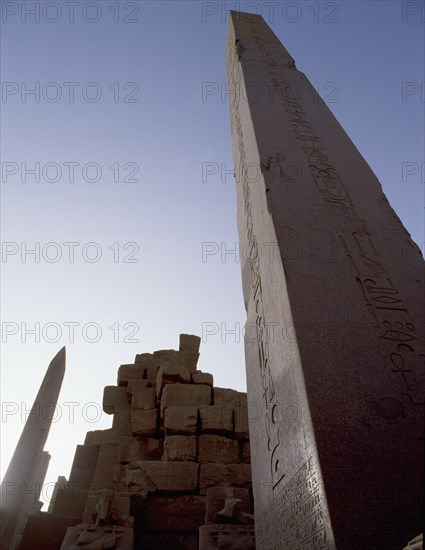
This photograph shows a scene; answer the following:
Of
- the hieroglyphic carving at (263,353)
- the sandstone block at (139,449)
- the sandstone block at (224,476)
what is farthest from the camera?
the sandstone block at (139,449)

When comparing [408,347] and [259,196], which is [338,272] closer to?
[408,347]

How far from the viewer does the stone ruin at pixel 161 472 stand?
12.0 feet

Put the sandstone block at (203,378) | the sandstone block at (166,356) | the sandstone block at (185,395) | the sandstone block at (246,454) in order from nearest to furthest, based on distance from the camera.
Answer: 1. the sandstone block at (246,454)
2. the sandstone block at (185,395)
3. the sandstone block at (203,378)
4. the sandstone block at (166,356)

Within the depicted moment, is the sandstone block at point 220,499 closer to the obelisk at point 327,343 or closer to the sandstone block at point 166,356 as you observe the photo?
the obelisk at point 327,343

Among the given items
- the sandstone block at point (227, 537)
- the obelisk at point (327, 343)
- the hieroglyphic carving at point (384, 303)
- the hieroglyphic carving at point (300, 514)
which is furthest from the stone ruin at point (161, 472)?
the hieroglyphic carving at point (384, 303)

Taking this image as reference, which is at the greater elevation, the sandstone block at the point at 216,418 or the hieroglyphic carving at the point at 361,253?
the sandstone block at the point at 216,418

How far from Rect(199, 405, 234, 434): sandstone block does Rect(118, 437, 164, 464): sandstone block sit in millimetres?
741

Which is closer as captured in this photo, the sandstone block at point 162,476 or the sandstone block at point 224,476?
the sandstone block at point 162,476

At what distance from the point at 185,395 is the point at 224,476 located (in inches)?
47.6

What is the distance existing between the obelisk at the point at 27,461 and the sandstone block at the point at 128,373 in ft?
3.56

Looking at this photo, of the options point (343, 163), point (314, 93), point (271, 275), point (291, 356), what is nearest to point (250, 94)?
point (314, 93)

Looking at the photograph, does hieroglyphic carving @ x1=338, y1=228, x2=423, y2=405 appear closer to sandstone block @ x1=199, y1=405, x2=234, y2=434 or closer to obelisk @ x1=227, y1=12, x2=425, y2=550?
obelisk @ x1=227, y1=12, x2=425, y2=550

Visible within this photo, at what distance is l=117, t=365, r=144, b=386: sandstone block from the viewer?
663 cm

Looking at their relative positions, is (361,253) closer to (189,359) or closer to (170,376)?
(170,376)
